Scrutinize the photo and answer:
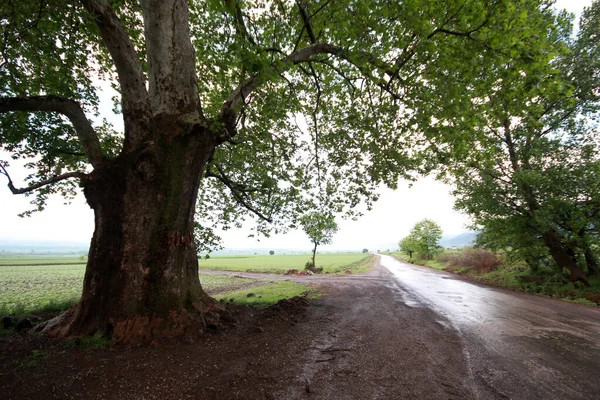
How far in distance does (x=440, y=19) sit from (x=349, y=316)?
8494 millimetres

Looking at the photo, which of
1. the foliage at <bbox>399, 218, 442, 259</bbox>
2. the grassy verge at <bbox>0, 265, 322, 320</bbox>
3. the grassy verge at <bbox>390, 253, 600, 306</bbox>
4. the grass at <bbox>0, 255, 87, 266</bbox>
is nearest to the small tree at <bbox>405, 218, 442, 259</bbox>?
the foliage at <bbox>399, 218, 442, 259</bbox>

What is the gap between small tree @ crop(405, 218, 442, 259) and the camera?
40938 millimetres

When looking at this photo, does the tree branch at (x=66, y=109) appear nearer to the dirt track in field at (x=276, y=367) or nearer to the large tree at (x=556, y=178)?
the dirt track in field at (x=276, y=367)

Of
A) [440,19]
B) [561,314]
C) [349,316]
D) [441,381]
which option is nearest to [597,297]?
[561,314]

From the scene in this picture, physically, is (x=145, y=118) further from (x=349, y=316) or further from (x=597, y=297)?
(x=597, y=297)

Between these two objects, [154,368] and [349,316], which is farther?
[349,316]

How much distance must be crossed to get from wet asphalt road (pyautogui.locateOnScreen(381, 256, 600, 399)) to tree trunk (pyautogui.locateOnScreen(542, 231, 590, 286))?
5.71 meters

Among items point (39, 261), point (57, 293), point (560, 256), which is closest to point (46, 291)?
point (57, 293)

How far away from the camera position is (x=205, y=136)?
5.62 metres

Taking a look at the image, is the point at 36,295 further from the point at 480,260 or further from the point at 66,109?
the point at 480,260

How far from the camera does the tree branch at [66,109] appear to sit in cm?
486

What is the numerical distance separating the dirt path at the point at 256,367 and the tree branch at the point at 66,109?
13.4ft

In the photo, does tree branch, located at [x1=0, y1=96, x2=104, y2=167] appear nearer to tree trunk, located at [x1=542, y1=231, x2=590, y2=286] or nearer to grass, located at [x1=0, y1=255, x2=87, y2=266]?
tree trunk, located at [x1=542, y1=231, x2=590, y2=286]

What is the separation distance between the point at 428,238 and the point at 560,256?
96.7ft
